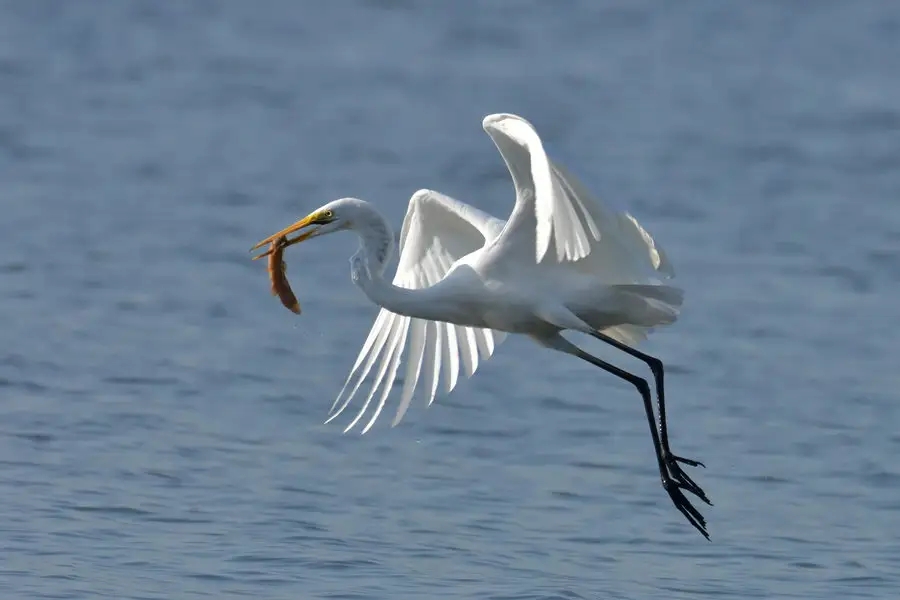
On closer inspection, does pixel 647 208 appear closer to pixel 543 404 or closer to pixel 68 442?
pixel 543 404

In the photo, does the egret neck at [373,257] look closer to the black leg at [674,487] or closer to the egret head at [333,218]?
the egret head at [333,218]

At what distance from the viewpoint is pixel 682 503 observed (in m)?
8.78

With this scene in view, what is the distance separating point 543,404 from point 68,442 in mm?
2734

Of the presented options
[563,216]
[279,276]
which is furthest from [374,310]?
[563,216]

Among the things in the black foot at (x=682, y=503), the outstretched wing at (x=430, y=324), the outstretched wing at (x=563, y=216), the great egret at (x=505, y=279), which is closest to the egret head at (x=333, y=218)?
the great egret at (x=505, y=279)

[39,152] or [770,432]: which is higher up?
[39,152]

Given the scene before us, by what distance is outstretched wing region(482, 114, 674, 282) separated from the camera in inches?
277

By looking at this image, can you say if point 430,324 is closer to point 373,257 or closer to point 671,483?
point 373,257

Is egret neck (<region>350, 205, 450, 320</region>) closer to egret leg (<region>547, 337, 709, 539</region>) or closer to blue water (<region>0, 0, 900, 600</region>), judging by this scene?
egret leg (<region>547, 337, 709, 539</region>)

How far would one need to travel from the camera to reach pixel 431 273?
9.47m

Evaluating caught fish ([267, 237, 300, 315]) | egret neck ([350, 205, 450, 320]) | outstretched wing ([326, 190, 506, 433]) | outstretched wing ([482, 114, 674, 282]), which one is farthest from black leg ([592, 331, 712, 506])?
caught fish ([267, 237, 300, 315])

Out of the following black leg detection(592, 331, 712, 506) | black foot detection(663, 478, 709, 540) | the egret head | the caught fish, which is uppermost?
the egret head

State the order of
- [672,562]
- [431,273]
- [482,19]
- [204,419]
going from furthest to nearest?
1. [482,19]
2. [204,419]
3. [431,273]
4. [672,562]

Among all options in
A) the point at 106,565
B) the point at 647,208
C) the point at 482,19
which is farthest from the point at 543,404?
the point at 482,19
